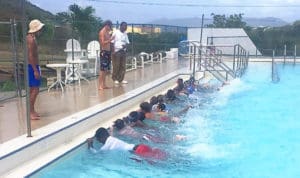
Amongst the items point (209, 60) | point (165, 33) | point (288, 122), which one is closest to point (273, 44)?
point (165, 33)

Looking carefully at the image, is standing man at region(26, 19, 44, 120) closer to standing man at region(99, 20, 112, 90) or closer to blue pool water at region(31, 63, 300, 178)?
blue pool water at region(31, 63, 300, 178)

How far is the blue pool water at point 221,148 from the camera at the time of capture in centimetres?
641

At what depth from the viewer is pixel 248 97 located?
13742mm

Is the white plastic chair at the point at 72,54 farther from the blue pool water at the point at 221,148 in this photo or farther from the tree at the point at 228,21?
the tree at the point at 228,21

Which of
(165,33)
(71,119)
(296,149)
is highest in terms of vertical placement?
(165,33)

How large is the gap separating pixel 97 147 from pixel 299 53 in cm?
2513

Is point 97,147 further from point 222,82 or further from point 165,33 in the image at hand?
point 165,33

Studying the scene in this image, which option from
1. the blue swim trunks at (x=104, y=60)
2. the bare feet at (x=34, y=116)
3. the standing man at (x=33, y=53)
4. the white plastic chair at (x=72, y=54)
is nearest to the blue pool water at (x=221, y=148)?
the bare feet at (x=34, y=116)

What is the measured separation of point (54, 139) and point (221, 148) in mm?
2864

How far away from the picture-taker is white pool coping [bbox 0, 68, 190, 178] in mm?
5484

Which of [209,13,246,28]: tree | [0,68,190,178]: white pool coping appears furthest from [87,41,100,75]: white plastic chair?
[209,13,246,28]: tree

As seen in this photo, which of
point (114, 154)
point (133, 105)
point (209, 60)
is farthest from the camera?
point (209, 60)

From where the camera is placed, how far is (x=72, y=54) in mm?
12008

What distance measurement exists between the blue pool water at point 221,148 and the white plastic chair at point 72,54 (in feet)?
10.2
